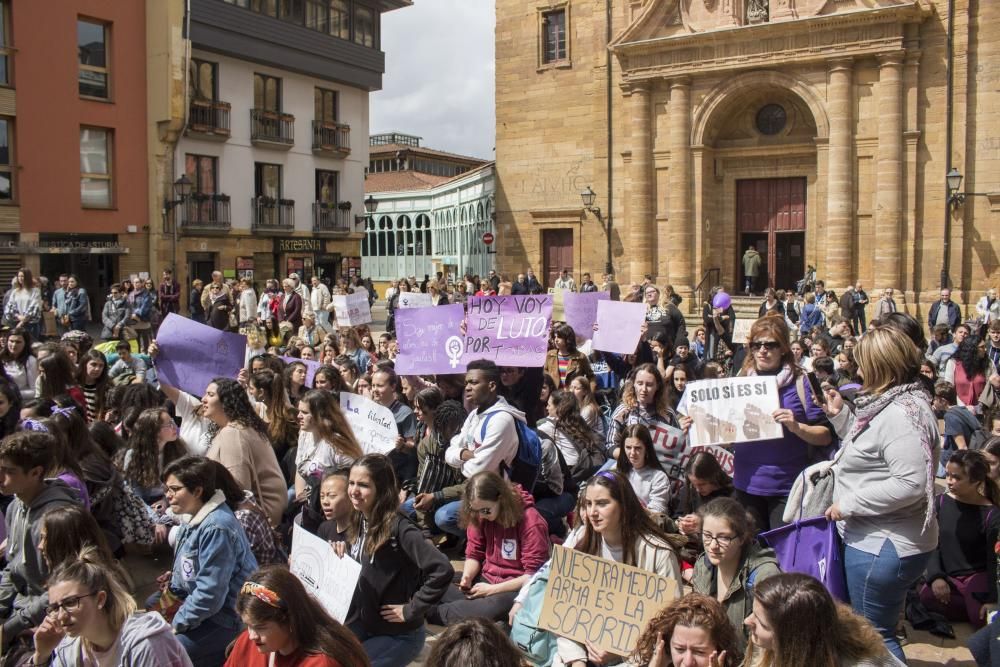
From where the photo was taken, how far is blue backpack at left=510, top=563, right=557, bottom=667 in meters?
4.96

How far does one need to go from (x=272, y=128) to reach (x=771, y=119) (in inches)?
673

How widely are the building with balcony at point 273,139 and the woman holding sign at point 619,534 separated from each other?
25.9 m

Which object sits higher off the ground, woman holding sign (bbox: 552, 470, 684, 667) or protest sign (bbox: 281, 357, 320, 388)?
protest sign (bbox: 281, 357, 320, 388)

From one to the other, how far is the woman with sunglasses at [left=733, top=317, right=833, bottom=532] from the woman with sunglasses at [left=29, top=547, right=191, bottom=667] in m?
3.54

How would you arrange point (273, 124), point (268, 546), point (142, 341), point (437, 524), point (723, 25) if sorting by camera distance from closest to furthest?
point (268, 546)
point (437, 524)
point (142, 341)
point (723, 25)
point (273, 124)

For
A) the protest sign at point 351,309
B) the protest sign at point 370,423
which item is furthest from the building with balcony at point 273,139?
the protest sign at point 370,423

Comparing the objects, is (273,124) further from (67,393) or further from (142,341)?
(67,393)

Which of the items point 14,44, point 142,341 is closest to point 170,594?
point 142,341

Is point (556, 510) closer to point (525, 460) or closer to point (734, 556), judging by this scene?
point (525, 460)

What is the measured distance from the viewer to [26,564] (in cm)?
507

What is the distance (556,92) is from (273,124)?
1014cm

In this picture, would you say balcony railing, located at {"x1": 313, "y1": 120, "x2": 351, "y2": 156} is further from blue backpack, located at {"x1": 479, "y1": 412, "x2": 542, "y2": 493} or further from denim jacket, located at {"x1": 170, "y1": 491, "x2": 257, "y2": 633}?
denim jacket, located at {"x1": 170, "y1": 491, "x2": 257, "y2": 633}

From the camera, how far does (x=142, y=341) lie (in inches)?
752

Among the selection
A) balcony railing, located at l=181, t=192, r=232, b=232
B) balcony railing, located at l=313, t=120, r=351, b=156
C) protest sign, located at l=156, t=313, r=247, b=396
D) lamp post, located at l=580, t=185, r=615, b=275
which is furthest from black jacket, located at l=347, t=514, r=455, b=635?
balcony railing, located at l=313, t=120, r=351, b=156
